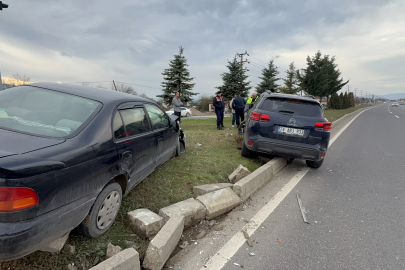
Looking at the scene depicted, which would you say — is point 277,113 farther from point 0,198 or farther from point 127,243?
point 0,198

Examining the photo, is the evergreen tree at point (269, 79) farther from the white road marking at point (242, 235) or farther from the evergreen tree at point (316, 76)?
the white road marking at point (242, 235)

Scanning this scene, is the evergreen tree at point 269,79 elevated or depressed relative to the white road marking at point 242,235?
elevated

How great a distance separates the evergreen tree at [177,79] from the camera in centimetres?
3626

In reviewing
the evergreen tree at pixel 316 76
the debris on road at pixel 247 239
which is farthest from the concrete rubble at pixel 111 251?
the evergreen tree at pixel 316 76

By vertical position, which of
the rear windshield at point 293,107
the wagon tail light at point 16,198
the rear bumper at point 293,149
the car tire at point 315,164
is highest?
the rear windshield at point 293,107

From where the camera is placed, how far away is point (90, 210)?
94.7 inches

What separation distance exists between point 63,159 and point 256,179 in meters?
3.23

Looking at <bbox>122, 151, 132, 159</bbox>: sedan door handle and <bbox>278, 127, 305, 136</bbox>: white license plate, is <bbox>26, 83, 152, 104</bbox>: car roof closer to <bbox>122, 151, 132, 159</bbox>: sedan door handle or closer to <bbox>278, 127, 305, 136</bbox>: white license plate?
<bbox>122, 151, 132, 159</bbox>: sedan door handle

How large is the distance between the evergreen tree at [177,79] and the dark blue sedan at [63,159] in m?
33.8

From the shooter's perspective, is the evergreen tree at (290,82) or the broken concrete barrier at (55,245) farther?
the evergreen tree at (290,82)

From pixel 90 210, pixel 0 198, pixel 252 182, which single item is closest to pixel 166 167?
pixel 252 182

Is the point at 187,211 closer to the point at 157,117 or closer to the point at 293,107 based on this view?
the point at 157,117

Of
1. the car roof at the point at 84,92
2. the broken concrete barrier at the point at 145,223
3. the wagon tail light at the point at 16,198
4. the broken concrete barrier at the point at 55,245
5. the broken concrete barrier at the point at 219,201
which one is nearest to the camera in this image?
the wagon tail light at the point at 16,198

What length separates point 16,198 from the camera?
168 centimetres
